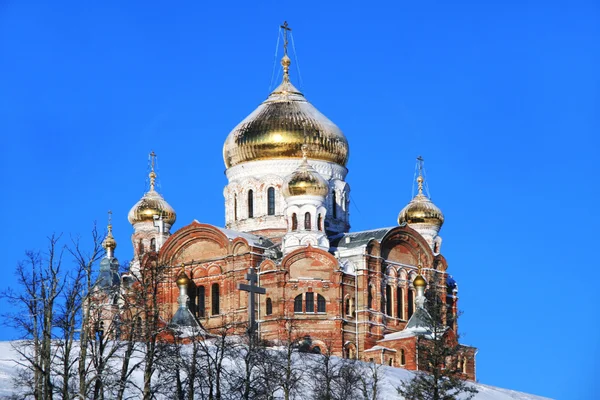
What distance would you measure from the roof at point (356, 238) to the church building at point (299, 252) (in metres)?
0.07

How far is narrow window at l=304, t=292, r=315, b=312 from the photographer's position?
4953 cm

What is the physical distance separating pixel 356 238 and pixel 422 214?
15.5 ft

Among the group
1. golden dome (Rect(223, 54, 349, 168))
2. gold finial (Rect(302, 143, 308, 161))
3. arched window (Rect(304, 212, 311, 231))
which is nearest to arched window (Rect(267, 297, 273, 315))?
arched window (Rect(304, 212, 311, 231))

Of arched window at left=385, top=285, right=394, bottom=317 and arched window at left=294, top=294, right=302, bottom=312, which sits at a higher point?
arched window at left=385, top=285, right=394, bottom=317

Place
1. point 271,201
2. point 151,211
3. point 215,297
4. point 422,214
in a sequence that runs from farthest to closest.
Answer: point 151,211 → point 422,214 → point 271,201 → point 215,297

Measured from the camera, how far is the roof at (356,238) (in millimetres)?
51500

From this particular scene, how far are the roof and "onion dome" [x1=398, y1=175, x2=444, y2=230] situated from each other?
12.2 feet

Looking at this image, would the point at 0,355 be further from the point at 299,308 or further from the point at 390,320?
the point at 390,320

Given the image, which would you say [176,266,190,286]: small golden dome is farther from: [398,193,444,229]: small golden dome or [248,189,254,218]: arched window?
[398,193,444,229]: small golden dome

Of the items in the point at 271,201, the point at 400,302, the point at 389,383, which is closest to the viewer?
the point at 389,383

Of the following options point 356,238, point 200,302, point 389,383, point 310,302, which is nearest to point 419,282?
point 356,238

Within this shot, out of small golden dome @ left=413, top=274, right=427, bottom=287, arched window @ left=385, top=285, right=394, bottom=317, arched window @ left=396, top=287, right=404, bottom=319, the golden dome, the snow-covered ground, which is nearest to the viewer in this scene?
the snow-covered ground

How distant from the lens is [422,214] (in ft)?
184

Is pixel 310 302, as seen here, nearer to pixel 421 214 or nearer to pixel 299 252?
pixel 299 252
